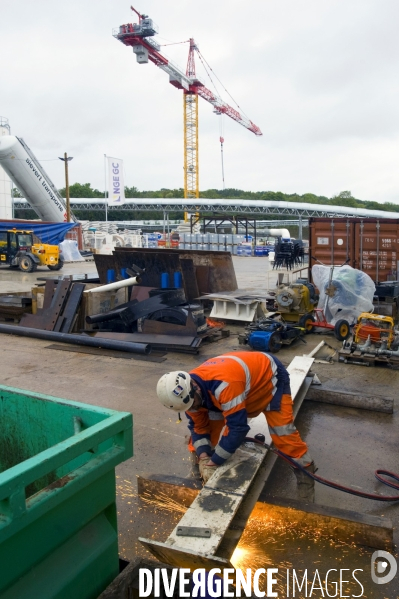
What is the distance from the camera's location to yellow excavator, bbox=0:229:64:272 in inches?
880

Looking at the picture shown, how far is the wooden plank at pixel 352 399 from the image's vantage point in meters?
5.27

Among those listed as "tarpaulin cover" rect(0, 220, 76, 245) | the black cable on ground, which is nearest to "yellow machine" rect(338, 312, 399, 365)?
the black cable on ground

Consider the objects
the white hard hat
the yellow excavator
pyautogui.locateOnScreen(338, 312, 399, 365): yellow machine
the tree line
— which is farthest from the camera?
the tree line

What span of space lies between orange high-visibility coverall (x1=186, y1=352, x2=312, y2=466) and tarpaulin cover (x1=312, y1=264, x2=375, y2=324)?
5.52 metres

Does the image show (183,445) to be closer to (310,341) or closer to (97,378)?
(97,378)

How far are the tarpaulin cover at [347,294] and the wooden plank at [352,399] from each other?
338 cm

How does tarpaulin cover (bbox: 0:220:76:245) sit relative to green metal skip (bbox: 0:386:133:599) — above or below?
above

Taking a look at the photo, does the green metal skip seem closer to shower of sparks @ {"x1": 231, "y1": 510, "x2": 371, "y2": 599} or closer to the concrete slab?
shower of sparks @ {"x1": 231, "y1": 510, "x2": 371, "y2": 599}

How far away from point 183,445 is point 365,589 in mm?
2136

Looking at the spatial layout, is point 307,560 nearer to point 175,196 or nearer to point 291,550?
point 291,550

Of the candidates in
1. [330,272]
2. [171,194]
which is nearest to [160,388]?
[330,272]

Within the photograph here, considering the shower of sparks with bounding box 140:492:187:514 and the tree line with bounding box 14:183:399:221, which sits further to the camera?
the tree line with bounding box 14:183:399:221

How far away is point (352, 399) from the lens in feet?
17.8

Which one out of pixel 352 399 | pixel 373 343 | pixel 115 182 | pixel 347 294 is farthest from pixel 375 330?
pixel 115 182
